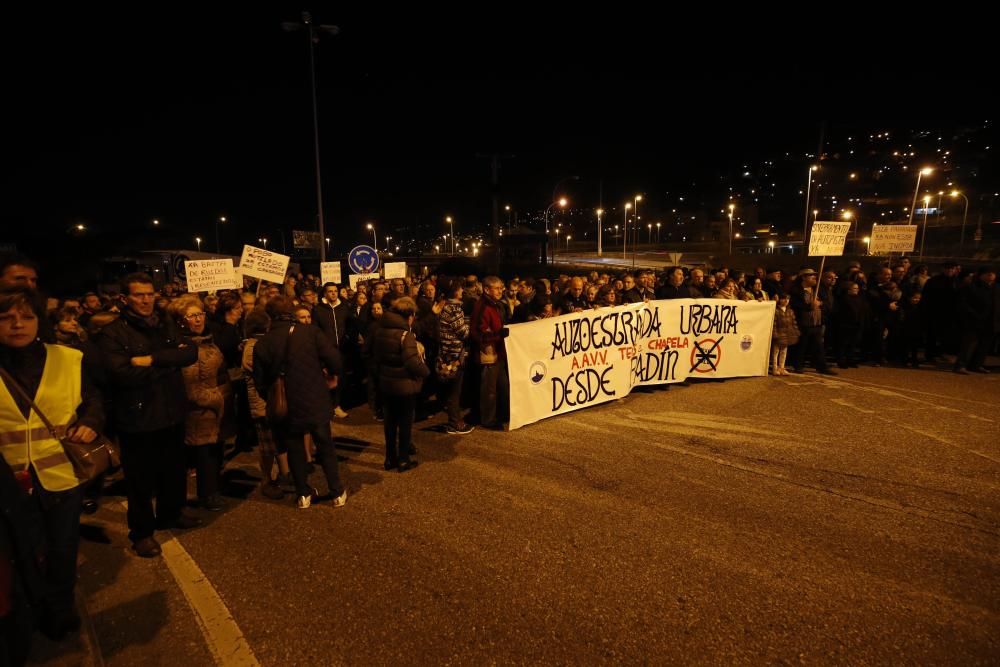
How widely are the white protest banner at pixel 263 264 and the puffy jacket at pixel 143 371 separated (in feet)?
16.6

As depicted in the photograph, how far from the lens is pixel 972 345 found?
8961mm

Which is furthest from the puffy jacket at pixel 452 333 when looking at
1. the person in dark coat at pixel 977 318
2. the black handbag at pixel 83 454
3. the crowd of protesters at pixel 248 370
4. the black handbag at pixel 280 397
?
the person in dark coat at pixel 977 318

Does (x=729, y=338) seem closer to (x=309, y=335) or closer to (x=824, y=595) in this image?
(x=824, y=595)

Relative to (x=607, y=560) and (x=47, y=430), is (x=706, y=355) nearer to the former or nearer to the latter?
(x=607, y=560)

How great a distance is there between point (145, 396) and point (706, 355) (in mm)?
7472

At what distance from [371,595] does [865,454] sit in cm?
496

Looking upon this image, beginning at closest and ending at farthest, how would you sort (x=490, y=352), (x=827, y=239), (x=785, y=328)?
(x=490, y=352), (x=785, y=328), (x=827, y=239)

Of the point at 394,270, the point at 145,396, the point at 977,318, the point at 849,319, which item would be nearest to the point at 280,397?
the point at 145,396

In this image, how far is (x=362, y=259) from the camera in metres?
11.4

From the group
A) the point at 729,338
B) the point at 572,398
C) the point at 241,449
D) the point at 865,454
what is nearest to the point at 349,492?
the point at 241,449

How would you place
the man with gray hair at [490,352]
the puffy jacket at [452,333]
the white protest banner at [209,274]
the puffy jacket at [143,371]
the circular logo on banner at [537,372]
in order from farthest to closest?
the white protest banner at [209,274] → the circular logo on banner at [537,372] → the man with gray hair at [490,352] → the puffy jacket at [452,333] → the puffy jacket at [143,371]

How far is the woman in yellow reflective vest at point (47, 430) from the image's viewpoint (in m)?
2.62

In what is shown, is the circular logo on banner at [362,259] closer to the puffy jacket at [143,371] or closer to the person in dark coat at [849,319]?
the puffy jacket at [143,371]

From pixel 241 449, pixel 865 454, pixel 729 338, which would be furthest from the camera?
pixel 729 338
